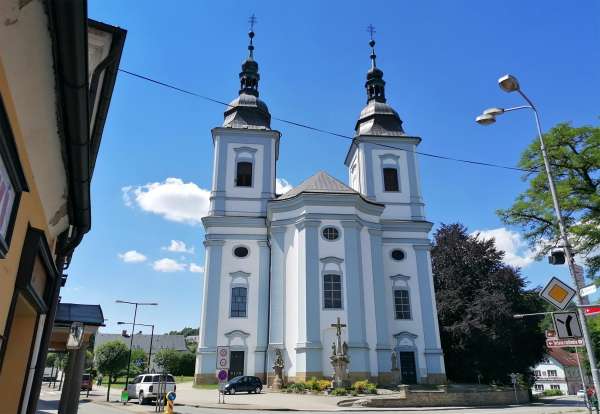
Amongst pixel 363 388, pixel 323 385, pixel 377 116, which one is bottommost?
pixel 363 388

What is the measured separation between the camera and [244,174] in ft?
113

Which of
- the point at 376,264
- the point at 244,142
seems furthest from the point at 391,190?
the point at 244,142

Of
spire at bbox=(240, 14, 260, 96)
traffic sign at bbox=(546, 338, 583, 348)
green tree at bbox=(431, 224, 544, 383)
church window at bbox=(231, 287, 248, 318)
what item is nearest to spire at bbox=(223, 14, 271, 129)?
spire at bbox=(240, 14, 260, 96)

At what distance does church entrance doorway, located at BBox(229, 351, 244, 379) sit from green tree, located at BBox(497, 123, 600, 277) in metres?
18.5

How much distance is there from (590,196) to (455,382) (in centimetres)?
1872

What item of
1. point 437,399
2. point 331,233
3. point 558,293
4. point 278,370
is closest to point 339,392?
point 437,399

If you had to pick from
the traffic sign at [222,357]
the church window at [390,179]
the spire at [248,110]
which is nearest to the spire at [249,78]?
the spire at [248,110]

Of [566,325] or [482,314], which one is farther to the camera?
[482,314]

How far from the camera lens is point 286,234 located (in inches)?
1204

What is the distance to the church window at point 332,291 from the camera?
28.0m

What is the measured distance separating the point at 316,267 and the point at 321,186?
6278 mm

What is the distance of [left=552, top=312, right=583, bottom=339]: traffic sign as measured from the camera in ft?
29.6

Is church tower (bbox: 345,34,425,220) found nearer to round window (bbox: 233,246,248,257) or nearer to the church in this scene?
the church

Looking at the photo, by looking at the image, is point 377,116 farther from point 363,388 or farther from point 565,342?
point 565,342
